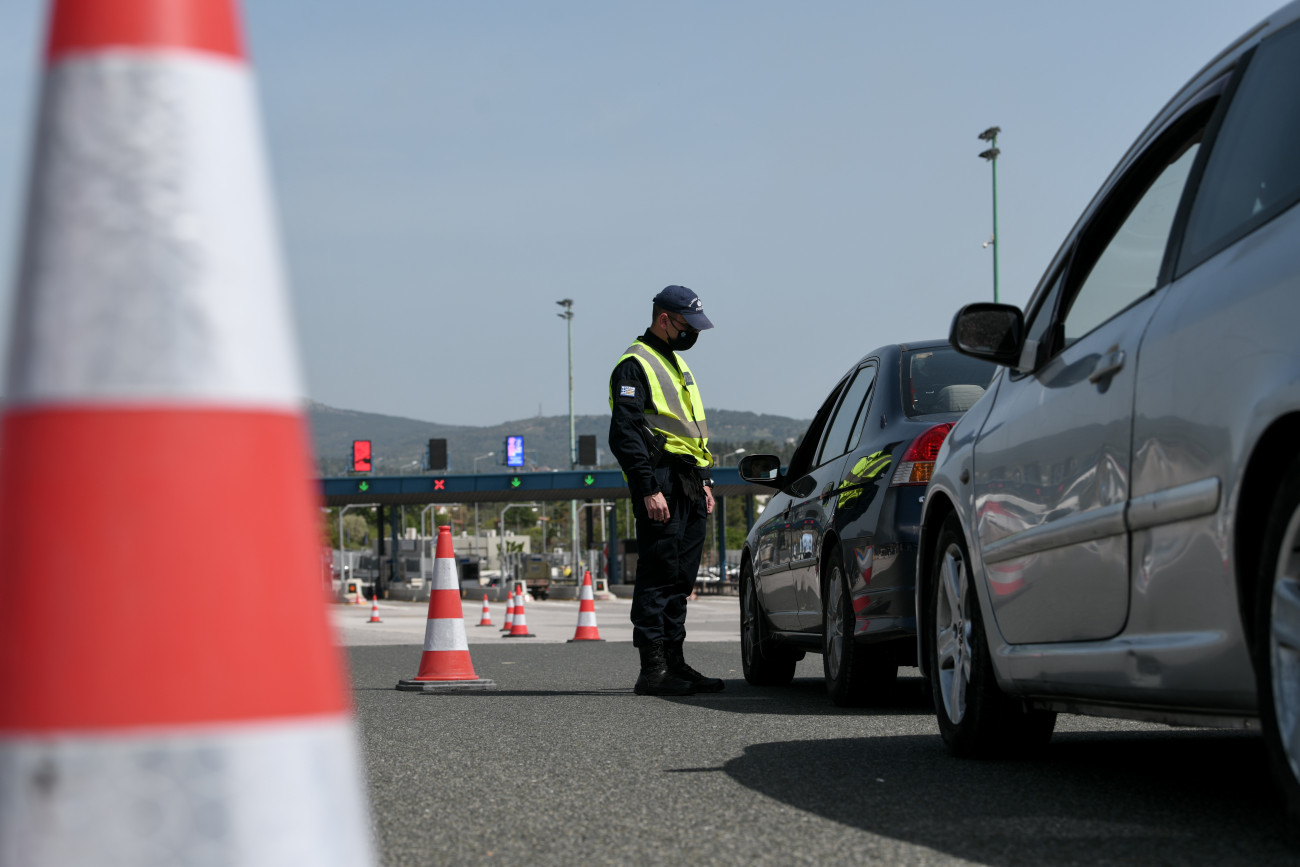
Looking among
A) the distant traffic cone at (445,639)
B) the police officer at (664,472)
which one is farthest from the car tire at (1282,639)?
the distant traffic cone at (445,639)

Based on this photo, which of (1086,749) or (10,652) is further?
(1086,749)

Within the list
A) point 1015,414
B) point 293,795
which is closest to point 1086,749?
point 1015,414

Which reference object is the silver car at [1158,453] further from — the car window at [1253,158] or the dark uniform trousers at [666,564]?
the dark uniform trousers at [666,564]

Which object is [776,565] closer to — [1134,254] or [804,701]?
[804,701]

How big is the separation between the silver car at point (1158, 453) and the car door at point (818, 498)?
2.20m

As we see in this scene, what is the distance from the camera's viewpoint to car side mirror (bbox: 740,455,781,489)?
8.33 m

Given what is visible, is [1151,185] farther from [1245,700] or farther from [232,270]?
[232,270]

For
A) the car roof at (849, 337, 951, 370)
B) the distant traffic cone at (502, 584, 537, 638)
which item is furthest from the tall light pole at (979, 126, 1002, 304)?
the car roof at (849, 337, 951, 370)

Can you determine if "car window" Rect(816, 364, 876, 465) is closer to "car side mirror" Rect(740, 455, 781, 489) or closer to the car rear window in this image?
the car rear window

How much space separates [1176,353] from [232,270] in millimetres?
2211

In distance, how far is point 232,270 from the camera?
5.08 ft

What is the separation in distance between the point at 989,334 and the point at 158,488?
131 inches

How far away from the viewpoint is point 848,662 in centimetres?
659

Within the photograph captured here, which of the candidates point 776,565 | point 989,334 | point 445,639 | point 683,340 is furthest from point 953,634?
point 445,639
